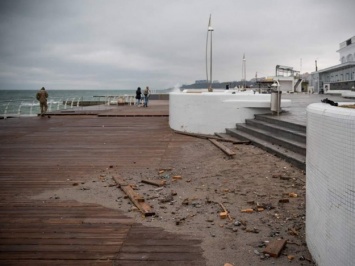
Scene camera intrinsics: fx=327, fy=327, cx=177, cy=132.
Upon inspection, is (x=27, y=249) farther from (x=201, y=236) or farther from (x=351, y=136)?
(x=351, y=136)

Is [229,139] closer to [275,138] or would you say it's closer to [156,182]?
[275,138]

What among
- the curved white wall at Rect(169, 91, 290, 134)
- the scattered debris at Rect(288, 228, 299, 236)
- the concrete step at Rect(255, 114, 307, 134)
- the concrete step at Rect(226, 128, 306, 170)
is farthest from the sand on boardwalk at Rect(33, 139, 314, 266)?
the curved white wall at Rect(169, 91, 290, 134)

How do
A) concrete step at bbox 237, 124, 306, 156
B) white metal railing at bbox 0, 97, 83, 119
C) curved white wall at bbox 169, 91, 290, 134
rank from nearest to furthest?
concrete step at bbox 237, 124, 306, 156 → curved white wall at bbox 169, 91, 290, 134 → white metal railing at bbox 0, 97, 83, 119

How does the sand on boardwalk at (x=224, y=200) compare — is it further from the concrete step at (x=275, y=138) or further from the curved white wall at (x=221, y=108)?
the curved white wall at (x=221, y=108)

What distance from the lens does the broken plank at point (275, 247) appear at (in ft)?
11.0

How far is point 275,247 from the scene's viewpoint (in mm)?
3436

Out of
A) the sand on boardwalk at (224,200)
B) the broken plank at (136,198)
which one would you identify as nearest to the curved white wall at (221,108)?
the sand on boardwalk at (224,200)

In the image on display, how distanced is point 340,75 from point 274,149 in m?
33.7

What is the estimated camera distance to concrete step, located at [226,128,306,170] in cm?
662

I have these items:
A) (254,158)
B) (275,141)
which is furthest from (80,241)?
(275,141)

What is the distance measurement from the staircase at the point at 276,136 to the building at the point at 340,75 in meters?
21.4

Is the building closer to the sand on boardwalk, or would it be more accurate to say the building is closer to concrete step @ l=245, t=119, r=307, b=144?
concrete step @ l=245, t=119, r=307, b=144

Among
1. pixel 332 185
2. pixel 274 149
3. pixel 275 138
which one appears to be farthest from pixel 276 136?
pixel 332 185

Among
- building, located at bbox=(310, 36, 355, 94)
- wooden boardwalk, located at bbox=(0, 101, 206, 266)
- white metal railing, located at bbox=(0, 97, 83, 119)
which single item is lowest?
wooden boardwalk, located at bbox=(0, 101, 206, 266)
